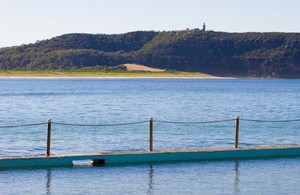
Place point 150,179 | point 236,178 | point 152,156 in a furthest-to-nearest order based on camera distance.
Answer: point 152,156 → point 236,178 → point 150,179

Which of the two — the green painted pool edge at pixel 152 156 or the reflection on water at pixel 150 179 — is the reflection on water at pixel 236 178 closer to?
the green painted pool edge at pixel 152 156

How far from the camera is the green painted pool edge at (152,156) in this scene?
2405 cm

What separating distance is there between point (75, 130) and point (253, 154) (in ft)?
65.8

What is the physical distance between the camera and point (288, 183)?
861 inches

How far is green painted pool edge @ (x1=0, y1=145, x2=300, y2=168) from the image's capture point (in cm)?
2405

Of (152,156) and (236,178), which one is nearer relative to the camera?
(236,178)

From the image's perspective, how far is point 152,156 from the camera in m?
25.9

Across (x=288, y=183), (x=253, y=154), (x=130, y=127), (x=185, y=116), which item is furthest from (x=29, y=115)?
(x=288, y=183)

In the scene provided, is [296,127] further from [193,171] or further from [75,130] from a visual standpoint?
[193,171]

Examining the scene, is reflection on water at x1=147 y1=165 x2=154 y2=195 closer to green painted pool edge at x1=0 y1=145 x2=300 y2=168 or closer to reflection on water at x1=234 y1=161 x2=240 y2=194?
green painted pool edge at x1=0 y1=145 x2=300 y2=168

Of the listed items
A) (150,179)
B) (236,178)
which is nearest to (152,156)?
(150,179)

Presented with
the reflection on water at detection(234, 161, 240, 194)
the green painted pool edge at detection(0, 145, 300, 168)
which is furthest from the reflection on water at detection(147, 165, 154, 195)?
the reflection on water at detection(234, 161, 240, 194)

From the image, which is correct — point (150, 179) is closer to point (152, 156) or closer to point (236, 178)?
point (236, 178)

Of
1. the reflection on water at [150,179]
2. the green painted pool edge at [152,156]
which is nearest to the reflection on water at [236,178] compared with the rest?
the green painted pool edge at [152,156]
